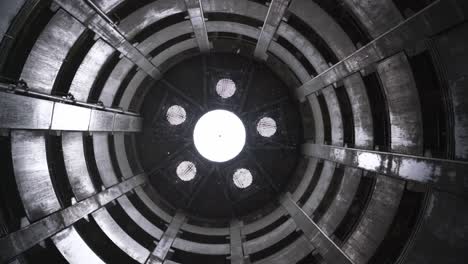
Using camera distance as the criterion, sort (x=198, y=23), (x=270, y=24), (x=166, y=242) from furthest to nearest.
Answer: (x=166, y=242), (x=198, y=23), (x=270, y=24)

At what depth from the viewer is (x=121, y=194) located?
39.9 ft

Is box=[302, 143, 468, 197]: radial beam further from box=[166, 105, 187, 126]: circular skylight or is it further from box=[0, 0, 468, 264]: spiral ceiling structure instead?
box=[166, 105, 187, 126]: circular skylight

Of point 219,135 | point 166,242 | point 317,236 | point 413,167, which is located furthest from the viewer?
point 219,135

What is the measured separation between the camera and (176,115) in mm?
15125

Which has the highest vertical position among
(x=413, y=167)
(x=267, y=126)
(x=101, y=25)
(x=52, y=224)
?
(x=101, y=25)

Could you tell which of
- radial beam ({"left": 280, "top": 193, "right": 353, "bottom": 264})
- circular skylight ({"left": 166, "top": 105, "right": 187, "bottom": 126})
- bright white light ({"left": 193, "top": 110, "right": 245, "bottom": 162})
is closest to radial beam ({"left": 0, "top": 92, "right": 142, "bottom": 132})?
circular skylight ({"left": 166, "top": 105, "right": 187, "bottom": 126})

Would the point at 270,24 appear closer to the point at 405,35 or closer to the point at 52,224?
the point at 405,35

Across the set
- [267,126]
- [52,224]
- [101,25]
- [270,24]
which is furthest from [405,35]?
[52,224]

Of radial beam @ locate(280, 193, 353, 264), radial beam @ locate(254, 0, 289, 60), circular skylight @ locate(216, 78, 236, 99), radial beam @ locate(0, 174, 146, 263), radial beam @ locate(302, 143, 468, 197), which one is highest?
radial beam @ locate(254, 0, 289, 60)

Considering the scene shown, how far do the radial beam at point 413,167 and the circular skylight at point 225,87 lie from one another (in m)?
6.99

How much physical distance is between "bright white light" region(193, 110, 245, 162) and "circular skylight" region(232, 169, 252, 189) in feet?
3.54

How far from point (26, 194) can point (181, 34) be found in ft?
28.2

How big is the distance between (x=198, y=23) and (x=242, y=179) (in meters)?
8.73

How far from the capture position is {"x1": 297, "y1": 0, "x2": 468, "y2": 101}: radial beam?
5.87m
